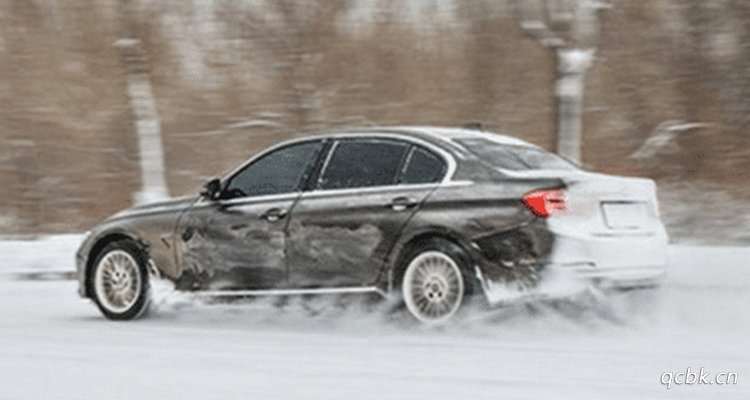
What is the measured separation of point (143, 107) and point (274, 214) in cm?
1218

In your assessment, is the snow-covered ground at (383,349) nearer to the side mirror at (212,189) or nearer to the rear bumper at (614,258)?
the rear bumper at (614,258)

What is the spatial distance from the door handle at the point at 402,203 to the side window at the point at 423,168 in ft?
0.57

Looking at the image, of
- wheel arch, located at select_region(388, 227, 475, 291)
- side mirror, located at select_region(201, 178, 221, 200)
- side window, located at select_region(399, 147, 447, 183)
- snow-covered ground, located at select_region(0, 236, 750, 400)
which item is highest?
side window, located at select_region(399, 147, 447, 183)

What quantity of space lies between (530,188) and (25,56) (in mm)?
28166

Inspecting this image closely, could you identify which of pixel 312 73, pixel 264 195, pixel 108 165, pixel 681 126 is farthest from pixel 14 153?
pixel 264 195

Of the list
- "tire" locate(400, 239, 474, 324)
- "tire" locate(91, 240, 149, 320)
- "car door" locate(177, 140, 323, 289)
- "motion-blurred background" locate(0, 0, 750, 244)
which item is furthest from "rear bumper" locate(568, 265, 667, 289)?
"motion-blurred background" locate(0, 0, 750, 244)

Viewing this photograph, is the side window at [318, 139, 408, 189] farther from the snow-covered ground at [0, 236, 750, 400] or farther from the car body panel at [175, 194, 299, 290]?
the snow-covered ground at [0, 236, 750, 400]

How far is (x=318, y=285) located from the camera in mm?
8820

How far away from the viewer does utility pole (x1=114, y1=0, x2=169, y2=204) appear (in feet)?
65.0

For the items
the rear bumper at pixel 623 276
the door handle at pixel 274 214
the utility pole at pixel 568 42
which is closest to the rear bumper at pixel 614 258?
the rear bumper at pixel 623 276

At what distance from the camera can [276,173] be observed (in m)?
9.43

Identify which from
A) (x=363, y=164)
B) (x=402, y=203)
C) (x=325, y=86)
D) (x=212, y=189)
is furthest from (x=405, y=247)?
(x=325, y=86)

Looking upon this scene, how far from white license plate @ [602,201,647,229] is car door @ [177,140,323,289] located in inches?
91.7

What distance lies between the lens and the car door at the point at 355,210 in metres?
8.56
